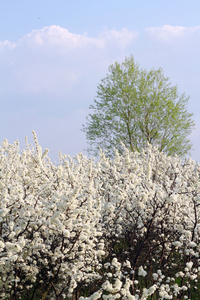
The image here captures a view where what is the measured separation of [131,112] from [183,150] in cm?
446

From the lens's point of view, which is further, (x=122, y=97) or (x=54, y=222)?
(x=122, y=97)

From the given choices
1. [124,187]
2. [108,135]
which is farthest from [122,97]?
[124,187]

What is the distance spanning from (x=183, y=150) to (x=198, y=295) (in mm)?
18230

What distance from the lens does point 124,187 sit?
253 inches

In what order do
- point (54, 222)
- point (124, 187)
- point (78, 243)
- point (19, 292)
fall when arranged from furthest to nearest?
point (124, 187) → point (19, 292) → point (78, 243) → point (54, 222)

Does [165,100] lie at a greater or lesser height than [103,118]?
greater

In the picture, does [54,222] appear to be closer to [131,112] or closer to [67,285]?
[67,285]

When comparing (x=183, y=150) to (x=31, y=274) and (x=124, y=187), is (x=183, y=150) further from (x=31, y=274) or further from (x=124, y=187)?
(x=31, y=274)

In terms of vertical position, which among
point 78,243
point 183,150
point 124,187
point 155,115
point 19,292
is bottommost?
point 19,292

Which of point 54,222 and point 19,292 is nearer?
point 54,222

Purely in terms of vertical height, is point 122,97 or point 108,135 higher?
point 122,97

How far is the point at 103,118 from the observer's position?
76.8ft

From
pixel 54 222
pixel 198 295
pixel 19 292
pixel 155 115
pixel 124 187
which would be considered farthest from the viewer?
pixel 155 115

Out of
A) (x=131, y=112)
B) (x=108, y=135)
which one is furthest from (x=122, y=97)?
(x=108, y=135)
